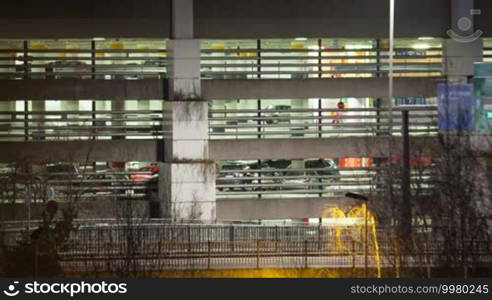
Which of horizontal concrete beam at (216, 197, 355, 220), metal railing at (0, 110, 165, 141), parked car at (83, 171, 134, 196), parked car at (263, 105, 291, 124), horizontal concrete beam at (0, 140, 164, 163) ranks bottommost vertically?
horizontal concrete beam at (216, 197, 355, 220)

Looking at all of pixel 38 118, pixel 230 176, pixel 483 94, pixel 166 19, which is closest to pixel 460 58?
pixel 483 94

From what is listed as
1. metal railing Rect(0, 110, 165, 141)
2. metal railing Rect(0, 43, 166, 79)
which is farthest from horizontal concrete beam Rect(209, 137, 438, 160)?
metal railing Rect(0, 43, 166, 79)

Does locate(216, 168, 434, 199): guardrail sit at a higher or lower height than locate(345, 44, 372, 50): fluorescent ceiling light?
lower

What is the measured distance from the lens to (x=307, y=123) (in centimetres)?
5991

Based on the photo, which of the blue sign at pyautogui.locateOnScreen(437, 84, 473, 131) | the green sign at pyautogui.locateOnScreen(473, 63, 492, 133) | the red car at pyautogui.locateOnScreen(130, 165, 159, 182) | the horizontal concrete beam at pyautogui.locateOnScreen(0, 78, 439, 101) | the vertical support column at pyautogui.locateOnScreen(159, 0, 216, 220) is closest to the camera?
the blue sign at pyautogui.locateOnScreen(437, 84, 473, 131)

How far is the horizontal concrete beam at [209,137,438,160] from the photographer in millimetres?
58125

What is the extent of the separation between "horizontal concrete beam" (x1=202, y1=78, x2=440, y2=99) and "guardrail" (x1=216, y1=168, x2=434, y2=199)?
12.4 feet

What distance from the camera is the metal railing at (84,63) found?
5866cm

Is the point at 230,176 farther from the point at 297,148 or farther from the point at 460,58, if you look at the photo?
the point at 460,58

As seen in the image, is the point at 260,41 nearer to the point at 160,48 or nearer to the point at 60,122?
the point at 160,48

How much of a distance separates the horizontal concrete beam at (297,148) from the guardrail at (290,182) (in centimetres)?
106

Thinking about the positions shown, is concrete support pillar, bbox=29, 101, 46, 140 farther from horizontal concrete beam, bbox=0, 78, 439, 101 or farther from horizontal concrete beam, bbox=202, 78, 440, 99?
horizontal concrete beam, bbox=202, 78, 440, 99

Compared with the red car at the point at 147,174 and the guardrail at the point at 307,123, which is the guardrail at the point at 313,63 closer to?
the guardrail at the point at 307,123

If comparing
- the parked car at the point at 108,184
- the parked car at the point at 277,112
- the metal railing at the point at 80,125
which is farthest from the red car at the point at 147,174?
the parked car at the point at 277,112
